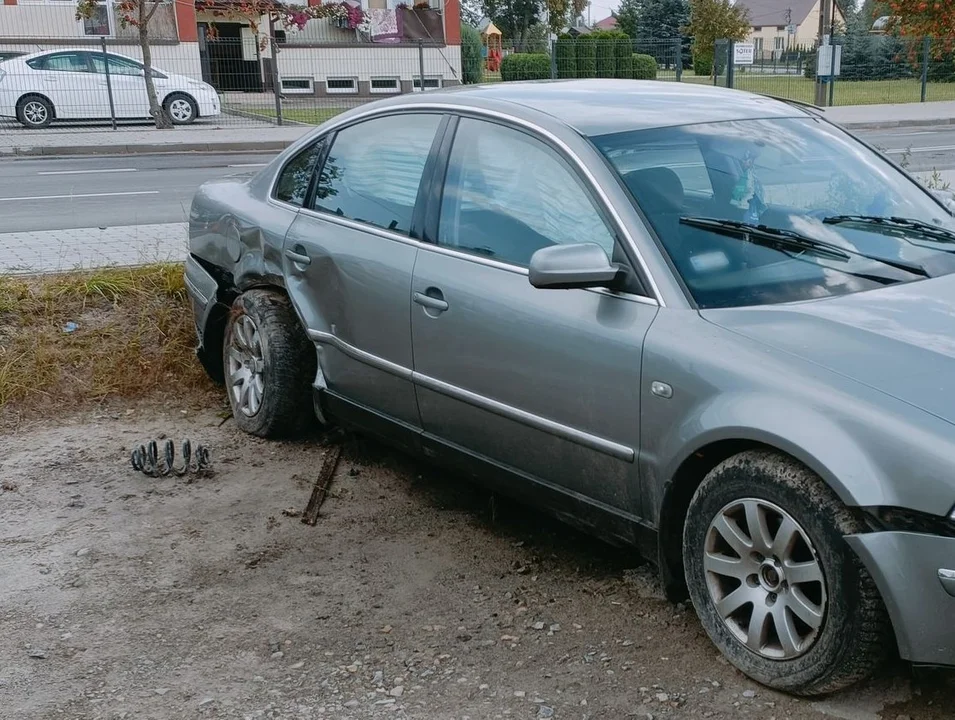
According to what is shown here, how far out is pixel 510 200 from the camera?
3934 mm

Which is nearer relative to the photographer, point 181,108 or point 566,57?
point 181,108

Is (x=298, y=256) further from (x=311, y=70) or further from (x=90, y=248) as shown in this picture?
(x=311, y=70)

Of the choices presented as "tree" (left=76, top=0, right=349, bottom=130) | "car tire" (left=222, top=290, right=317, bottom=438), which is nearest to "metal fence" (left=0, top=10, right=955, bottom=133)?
"tree" (left=76, top=0, right=349, bottom=130)

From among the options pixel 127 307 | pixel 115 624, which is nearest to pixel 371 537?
pixel 115 624

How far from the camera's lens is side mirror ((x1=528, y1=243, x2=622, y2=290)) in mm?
3344

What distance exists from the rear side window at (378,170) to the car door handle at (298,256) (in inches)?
8.5

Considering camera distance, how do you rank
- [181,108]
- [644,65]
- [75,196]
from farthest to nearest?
[644,65] → [181,108] → [75,196]

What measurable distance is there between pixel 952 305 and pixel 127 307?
15.2 feet

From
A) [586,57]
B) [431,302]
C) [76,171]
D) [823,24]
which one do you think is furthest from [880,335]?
[586,57]

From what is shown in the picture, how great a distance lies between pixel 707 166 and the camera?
149 inches

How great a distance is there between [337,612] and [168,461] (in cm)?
161

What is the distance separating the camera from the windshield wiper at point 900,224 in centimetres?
374

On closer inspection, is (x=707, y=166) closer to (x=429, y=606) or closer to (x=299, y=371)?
(x=429, y=606)

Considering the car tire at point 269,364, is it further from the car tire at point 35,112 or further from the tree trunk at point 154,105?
the car tire at point 35,112
